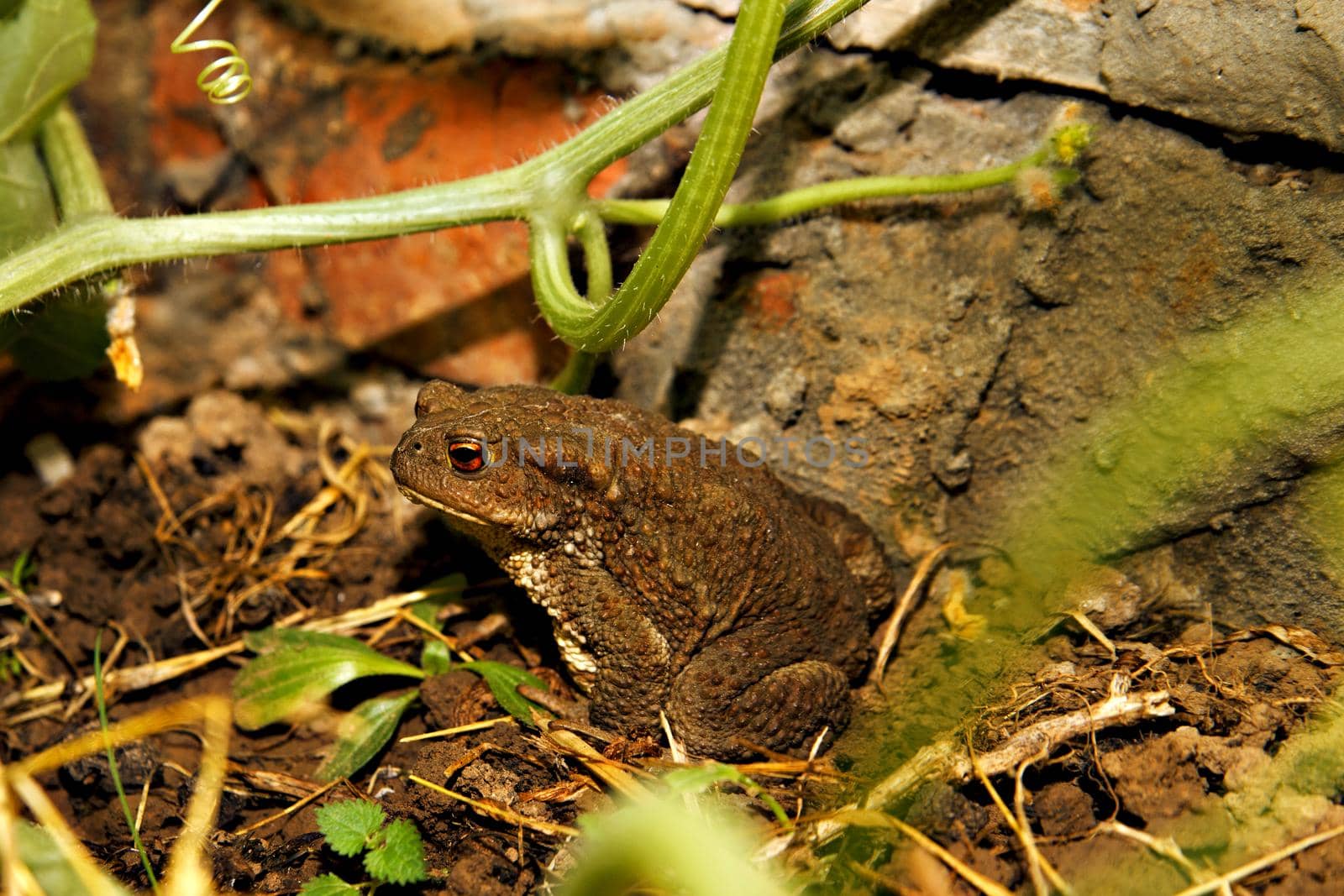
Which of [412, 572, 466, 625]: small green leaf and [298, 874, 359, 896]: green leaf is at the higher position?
[412, 572, 466, 625]: small green leaf

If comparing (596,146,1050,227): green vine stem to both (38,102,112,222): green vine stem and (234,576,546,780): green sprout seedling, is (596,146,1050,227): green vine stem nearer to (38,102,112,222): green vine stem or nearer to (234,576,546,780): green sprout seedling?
(234,576,546,780): green sprout seedling

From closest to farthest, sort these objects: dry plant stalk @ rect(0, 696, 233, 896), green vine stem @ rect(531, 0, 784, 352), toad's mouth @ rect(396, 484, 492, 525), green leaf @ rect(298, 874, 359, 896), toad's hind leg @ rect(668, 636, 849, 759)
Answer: dry plant stalk @ rect(0, 696, 233, 896) → green leaf @ rect(298, 874, 359, 896) → green vine stem @ rect(531, 0, 784, 352) → toad's hind leg @ rect(668, 636, 849, 759) → toad's mouth @ rect(396, 484, 492, 525)

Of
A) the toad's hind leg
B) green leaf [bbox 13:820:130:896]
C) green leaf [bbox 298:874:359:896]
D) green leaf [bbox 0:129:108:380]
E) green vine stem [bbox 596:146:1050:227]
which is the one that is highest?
green leaf [bbox 0:129:108:380]

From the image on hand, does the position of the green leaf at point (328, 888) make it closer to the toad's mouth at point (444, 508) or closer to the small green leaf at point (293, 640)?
the small green leaf at point (293, 640)

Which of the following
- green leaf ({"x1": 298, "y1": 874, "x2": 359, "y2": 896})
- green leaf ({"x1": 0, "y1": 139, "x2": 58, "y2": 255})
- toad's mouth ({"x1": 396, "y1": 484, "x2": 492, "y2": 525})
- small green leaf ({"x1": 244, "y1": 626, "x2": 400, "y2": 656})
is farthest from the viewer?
green leaf ({"x1": 0, "y1": 139, "x2": 58, "y2": 255})

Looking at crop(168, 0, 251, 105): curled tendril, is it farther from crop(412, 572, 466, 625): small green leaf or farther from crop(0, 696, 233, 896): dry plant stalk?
crop(0, 696, 233, 896): dry plant stalk

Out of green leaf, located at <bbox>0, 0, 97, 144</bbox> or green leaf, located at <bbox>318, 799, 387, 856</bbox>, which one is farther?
green leaf, located at <bbox>0, 0, 97, 144</bbox>

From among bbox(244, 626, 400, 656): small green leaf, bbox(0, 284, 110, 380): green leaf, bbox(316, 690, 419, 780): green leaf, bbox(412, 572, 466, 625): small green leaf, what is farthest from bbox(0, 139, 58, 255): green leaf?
bbox(316, 690, 419, 780): green leaf

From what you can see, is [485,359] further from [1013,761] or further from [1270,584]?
[1270,584]
